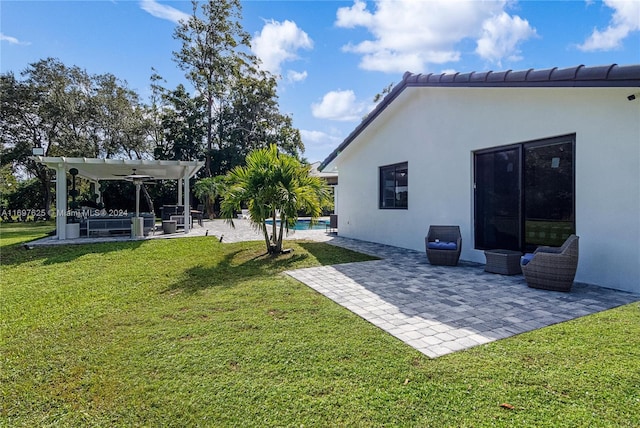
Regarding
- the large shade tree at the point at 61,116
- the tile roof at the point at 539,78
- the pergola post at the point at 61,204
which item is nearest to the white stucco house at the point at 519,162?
the tile roof at the point at 539,78

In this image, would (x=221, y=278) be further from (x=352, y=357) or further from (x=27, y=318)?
(x=352, y=357)

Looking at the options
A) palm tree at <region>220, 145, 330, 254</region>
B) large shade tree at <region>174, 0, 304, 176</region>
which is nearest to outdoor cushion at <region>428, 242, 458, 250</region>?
palm tree at <region>220, 145, 330, 254</region>

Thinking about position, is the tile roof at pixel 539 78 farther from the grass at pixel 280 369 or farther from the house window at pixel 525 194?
the grass at pixel 280 369

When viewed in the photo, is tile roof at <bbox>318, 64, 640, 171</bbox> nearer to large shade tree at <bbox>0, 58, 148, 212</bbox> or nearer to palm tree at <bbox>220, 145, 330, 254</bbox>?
palm tree at <bbox>220, 145, 330, 254</bbox>

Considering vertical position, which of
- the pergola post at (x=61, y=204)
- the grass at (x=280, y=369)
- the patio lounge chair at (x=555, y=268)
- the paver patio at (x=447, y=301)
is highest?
the pergola post at (x=61, y=204)

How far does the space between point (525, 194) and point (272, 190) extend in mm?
6204

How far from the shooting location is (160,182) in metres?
28.2

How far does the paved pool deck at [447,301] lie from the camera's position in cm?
420

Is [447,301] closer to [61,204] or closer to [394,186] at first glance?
[394,186]

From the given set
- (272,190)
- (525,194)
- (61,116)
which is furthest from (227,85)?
(525,194)

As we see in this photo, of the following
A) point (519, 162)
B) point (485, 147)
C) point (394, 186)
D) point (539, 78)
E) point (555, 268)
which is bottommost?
point (555, 268)

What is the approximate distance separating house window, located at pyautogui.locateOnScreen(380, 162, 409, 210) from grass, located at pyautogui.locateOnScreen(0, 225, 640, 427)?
6903 mm

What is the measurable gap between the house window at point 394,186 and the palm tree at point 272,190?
3218 mm

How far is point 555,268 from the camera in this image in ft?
19.4
